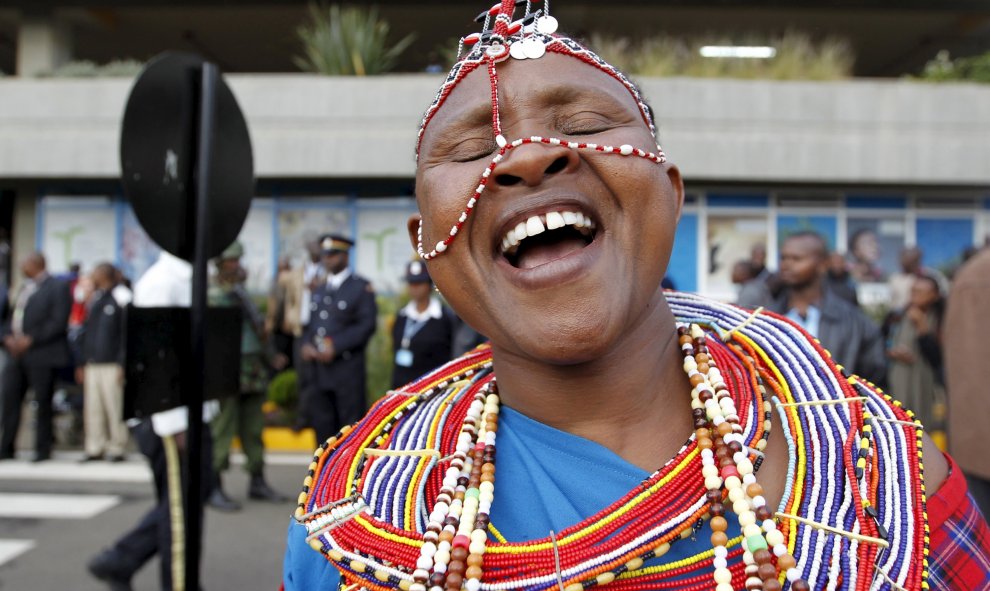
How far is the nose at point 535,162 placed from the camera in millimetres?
1307

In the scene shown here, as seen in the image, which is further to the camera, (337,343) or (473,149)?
(337,343)

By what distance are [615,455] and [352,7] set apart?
43.0ft

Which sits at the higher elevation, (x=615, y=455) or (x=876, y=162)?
(x=876, y=162)

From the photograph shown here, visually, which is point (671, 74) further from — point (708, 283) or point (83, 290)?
point (83, 290)

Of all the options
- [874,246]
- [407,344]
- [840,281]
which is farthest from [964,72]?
[407,344]

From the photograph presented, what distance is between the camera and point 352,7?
13320mm

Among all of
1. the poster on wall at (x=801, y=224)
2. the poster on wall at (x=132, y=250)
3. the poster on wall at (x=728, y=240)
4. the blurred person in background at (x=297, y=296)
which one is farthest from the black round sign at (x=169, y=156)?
the poster on wall at (x=132, y=250)

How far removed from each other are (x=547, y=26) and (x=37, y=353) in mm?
8809

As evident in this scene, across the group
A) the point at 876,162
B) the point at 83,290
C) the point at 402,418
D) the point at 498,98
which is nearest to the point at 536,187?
the point at 498,98

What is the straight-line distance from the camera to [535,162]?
4.28 feet

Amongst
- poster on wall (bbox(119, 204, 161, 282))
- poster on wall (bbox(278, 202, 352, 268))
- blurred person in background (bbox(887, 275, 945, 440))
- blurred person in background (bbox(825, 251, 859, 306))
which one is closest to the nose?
blurred person in background (bbox(825, 251, 859, 306))

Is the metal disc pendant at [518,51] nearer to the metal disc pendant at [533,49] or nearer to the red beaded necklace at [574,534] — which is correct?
the metal disc pendant at [533,49]

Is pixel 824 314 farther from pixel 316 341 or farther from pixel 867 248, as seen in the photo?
pixel 867 248

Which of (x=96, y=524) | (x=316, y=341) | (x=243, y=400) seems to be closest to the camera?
(x=96, y=524)
